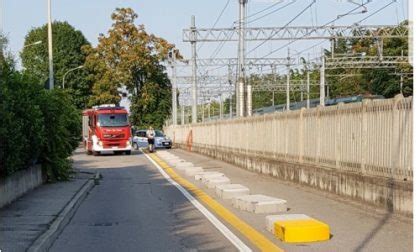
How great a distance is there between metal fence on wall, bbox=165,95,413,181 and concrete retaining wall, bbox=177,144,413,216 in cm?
23

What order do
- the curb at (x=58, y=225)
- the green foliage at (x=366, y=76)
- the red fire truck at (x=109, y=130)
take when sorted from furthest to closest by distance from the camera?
1. the green foliage at (x=366, y=76)
2. the red fire truck at (x=109, y=130)
3. the curb at (x=58, y=225)

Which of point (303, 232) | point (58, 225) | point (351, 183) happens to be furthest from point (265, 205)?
point (58, 225)

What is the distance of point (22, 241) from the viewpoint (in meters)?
9.20

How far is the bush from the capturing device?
14033 mm

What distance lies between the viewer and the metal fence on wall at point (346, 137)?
12.3m

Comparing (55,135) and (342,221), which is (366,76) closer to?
(55,135)

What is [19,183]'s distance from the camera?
15.6m

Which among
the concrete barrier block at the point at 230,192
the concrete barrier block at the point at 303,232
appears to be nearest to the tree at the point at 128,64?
the concrete barrier block at the point at 230,192

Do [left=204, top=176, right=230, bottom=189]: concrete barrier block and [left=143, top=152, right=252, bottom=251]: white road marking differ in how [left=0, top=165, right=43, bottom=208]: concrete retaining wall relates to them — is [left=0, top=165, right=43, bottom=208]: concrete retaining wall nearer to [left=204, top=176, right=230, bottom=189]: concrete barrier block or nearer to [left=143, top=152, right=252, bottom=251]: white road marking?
[left=143, top=152, right=252, bottom=251]: white road marking

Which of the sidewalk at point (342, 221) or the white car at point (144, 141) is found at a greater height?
the white car at point (144, 141)

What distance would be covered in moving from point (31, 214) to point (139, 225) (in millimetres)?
2318

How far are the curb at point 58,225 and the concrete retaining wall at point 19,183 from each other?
1.29 m

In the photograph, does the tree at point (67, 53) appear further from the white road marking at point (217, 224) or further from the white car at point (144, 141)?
the white road marking at point (217, 224)

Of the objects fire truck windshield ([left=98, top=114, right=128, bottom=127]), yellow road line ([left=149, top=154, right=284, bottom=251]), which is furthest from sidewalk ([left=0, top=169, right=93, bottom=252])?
fire truck windshield ([left=98, top=114, right=128, bottom=127])
